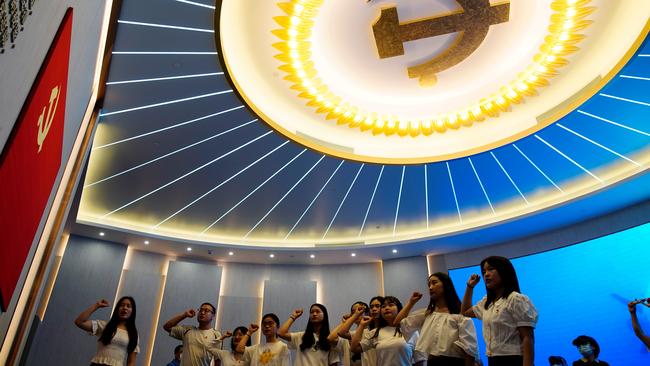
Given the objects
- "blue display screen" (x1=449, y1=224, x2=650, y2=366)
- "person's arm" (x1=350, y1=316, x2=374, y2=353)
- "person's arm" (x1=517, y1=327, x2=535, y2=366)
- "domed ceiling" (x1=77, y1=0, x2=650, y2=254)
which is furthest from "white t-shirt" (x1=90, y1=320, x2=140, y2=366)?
"blue display screen" (x1=449, y1=224, x2=650, y2=366)

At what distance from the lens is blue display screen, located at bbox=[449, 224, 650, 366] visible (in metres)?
6.51

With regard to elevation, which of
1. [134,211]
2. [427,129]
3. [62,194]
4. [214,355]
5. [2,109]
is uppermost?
[427,129]

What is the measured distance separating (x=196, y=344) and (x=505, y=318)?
3140 mm

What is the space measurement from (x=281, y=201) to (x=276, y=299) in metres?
2.74

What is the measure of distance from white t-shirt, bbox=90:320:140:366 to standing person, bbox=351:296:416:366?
6.36 feet

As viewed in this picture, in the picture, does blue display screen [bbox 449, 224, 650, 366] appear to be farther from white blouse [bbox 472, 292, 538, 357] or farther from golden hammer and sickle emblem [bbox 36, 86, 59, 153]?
golden hammer and sickle emblem [bbox 36, 86, 59, 153]

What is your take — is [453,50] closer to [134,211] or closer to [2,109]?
[2,109]

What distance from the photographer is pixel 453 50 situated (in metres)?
4.89

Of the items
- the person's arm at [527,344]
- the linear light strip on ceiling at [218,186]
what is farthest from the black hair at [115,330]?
the person's arm at [527,344]

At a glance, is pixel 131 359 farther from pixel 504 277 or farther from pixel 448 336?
pixel 504 277

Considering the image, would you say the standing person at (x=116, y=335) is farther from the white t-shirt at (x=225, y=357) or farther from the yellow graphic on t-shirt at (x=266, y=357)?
the yellow graphic on t-shirt at (x=266, y=357)

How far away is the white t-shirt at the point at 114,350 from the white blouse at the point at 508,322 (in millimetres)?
2925

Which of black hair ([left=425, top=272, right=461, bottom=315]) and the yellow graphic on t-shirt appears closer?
black hair ([left=425, top=272, right=461, bottom=315])

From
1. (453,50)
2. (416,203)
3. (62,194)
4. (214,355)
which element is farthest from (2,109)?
(416,203)
